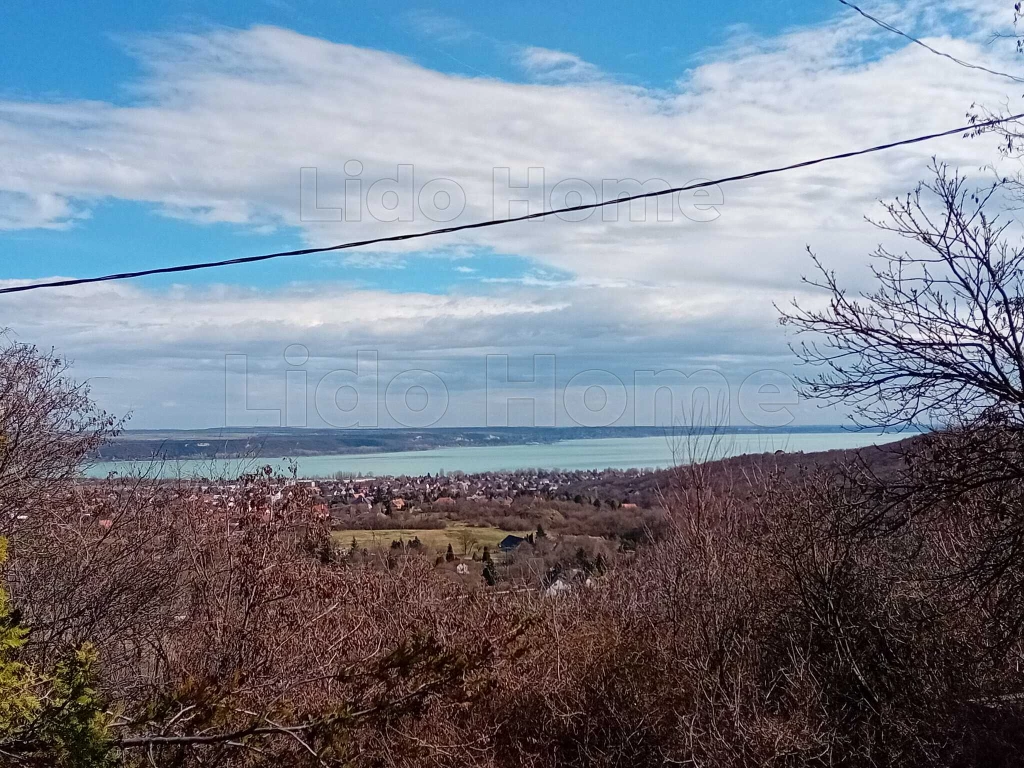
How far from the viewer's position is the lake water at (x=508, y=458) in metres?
14.5

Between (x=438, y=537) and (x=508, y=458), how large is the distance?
98.3 feet

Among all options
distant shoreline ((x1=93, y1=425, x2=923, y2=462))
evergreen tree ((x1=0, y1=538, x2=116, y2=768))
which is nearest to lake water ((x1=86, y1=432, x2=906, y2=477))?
distant shoreline ((x1=93, y1=425, x2=923, y2=462))

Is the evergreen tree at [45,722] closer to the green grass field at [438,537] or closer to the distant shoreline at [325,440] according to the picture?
the distant shoreline at [325,440]

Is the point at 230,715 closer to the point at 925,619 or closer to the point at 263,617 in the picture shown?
the point at 263,617

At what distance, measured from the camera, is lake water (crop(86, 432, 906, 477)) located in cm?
1455

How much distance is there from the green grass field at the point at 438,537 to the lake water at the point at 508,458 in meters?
1.57

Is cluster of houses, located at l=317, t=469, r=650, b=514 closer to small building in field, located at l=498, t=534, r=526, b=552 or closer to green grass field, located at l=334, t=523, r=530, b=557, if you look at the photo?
green grass field, located at l=334, t=523, r=530, b=557

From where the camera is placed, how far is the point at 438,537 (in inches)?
854

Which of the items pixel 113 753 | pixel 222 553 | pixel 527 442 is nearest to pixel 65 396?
pixel 222 553

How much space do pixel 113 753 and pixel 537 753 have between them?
21.4 ft

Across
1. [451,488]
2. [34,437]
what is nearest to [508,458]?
[451,488]

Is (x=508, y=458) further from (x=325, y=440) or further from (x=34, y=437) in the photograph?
(x=34, y=437)

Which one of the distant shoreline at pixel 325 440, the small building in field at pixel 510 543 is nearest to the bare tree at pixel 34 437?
the distant shoreline at pixel 325 440

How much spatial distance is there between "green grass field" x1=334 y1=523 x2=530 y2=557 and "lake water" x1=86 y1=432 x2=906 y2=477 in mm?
1572
